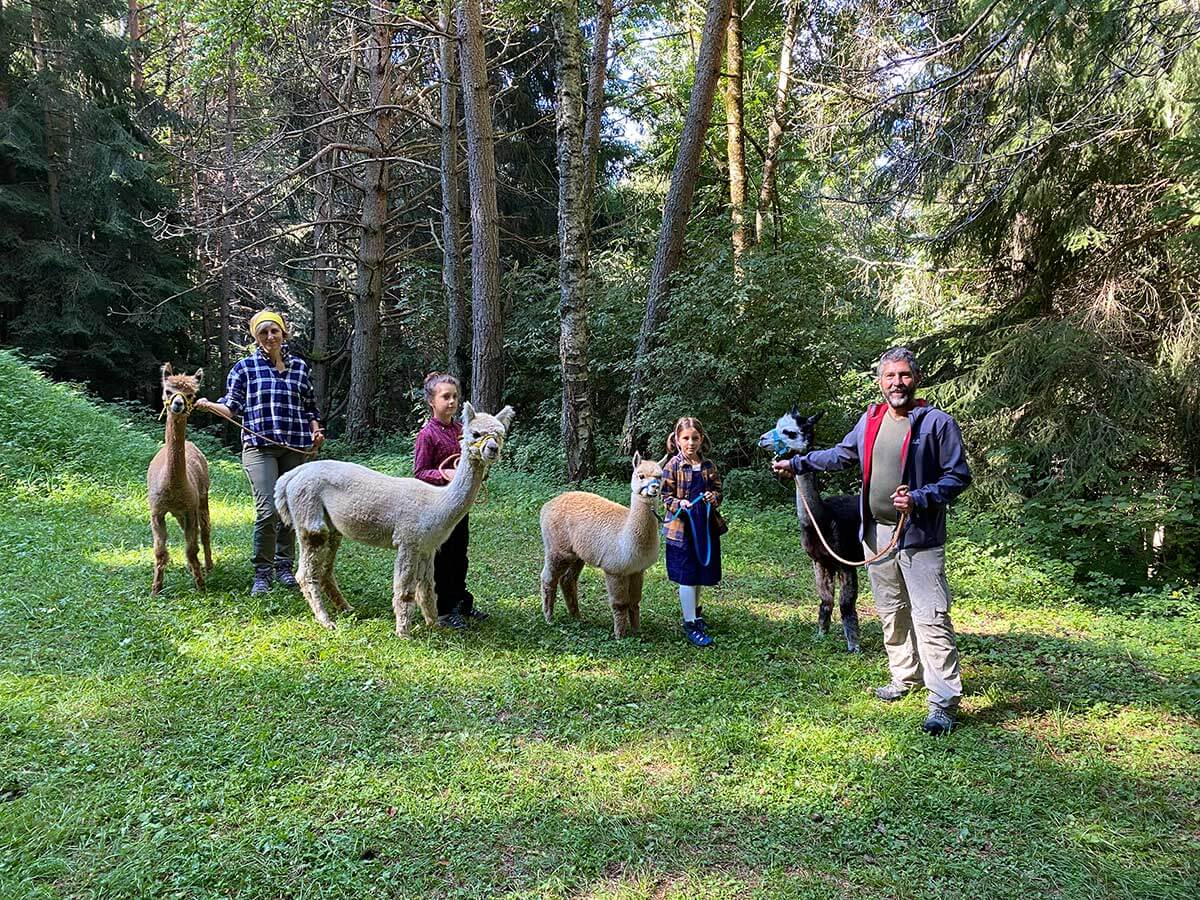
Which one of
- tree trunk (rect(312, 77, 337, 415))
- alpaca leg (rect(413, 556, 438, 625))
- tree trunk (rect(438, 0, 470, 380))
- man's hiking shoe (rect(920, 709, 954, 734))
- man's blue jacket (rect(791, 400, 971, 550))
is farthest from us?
tree trunk (rect(312, 77, 337, 415))

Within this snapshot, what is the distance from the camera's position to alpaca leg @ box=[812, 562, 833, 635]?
5.43 m

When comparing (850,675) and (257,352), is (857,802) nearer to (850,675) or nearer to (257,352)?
(850,675)

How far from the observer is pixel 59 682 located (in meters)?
4.39

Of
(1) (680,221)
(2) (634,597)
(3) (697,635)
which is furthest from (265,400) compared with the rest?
(1) (680,221)

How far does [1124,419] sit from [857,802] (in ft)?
19.8

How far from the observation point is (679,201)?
455 inches

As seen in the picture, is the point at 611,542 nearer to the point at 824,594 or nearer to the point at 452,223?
the point at 824,594

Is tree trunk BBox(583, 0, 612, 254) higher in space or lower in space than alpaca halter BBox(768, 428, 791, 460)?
higher

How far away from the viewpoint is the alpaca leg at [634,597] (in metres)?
5.48

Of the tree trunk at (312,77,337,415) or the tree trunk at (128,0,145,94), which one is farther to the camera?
the tree trunk at (312,77,337,415)

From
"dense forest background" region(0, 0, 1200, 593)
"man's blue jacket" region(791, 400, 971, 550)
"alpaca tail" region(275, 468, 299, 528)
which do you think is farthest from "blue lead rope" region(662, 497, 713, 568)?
"dense forest background" region(0, 0, 1200, 593)

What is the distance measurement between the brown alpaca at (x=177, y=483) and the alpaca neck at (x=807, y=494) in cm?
471

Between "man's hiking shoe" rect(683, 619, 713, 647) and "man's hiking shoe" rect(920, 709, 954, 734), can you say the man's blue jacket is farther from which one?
"man's hiking shoe" rect(683, 619, 713, 647)

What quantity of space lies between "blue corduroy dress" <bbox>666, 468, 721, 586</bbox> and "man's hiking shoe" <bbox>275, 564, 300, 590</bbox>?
3340mm
